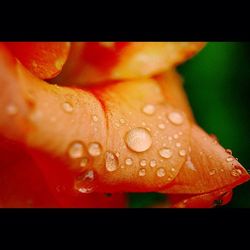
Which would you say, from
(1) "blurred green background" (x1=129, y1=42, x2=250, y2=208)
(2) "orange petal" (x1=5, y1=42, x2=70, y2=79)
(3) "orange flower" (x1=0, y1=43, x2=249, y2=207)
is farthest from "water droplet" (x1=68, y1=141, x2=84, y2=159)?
(1) "blurred green background" (x1=129, y1=42, x2=250, y2=208)

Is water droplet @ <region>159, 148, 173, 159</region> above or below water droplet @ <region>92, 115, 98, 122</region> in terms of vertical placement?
below

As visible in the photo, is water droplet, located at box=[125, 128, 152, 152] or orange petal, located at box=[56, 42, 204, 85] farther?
orange petal, located at box=[56, 42, 204, 85]

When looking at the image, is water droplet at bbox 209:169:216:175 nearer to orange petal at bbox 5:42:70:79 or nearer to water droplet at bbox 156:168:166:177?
water droplet at bbox 156:168:166:177

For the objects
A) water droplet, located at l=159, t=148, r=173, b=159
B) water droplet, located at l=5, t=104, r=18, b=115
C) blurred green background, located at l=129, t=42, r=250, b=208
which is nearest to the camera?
water droplet, located at l=5, t=104, r=18, b=115

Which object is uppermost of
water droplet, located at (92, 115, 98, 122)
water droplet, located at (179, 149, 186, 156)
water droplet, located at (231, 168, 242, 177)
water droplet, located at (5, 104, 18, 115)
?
water droplet, located at (5, 104, 18, 115)

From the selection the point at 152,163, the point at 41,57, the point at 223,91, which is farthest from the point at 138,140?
the point at 223,91

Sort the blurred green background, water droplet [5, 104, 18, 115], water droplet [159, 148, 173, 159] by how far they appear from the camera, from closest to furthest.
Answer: water droplet [5, 104, 18, 115] < water droplet [159, 148, 173, 159] < the blurred green background
